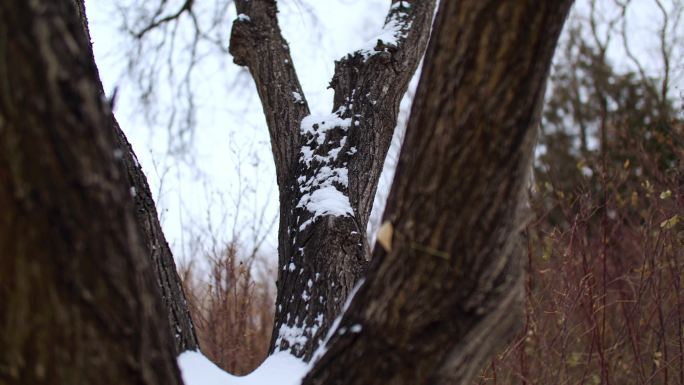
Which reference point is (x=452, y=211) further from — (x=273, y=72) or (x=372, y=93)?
(x=273, y=72)

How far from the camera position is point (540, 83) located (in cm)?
143

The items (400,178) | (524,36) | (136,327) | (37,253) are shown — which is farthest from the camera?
(400,178)

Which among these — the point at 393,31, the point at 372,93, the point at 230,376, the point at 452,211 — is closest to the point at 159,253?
the point at 230,376

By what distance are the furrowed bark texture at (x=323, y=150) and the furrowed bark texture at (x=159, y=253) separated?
40 centimetres

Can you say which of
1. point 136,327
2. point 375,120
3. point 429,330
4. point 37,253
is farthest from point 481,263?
point 375,120

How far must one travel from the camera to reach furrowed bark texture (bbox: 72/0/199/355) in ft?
7.11

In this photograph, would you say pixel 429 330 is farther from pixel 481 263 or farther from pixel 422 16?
pixel 422 16

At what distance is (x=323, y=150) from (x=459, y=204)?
1531 millimetres

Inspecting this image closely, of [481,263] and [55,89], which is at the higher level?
[55,89]

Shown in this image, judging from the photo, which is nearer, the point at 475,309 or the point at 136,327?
the point at 136,327

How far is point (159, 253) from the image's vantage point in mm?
2199

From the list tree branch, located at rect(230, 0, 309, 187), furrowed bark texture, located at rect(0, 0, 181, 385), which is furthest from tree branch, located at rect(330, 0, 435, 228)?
furrowed bark texture, located at rect(0, 0, 181, 385)

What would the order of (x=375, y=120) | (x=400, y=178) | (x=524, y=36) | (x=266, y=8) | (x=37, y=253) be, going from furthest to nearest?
1. (x=266, y=8)
2. (x=375, y=120)
3. (x=400, y=178)
4. (x=524, y=36)
5. (x=37, y=253)

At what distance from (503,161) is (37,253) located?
101 cm
